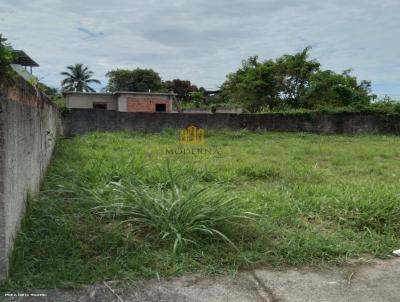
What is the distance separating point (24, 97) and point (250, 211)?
6.20 feet

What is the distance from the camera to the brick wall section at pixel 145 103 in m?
21.9

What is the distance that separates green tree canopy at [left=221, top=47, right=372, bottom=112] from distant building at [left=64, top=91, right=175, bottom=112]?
4342mm

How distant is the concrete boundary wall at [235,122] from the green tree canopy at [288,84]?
14.4 feet

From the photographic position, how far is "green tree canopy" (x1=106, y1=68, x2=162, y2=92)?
123 feet

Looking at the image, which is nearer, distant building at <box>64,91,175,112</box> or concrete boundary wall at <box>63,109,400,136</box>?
concrete boundary wall at <box>63,109,400,136</box>

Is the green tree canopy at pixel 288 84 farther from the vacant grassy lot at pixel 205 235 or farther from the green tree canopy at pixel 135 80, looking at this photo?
the green tree canopy at pixel 135 80

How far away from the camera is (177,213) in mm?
2789

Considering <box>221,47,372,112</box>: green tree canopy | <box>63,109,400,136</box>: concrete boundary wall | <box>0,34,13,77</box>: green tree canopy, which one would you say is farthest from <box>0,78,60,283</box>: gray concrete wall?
<box>221,47,372,112</box>: green tree canopy

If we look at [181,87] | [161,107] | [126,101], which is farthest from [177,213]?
[181,87]

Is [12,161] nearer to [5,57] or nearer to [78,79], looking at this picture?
[5,57]

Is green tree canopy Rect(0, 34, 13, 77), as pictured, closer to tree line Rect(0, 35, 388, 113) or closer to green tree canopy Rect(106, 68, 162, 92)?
tree line Rect(0, 35, 388, 113)

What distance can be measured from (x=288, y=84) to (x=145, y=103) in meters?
7.90

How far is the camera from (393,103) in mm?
13820

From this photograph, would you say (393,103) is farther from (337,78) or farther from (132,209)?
(132,209)
